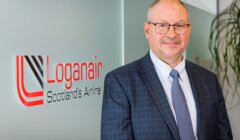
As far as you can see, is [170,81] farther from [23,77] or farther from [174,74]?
[23,77]

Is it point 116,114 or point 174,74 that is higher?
point 174,74

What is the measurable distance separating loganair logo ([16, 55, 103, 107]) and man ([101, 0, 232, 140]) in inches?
20.0

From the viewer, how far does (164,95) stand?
1637mm

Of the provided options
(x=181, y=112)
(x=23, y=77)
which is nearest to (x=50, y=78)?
(x=23, y=77)

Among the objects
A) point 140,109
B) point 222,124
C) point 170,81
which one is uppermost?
point 170,81

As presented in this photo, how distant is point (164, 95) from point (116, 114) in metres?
0.23

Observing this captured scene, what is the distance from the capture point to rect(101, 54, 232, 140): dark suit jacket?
1.56 meters

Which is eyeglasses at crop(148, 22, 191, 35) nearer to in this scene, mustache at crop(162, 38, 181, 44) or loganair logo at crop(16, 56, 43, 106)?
mustache at crop(162, 38, 181, 44)

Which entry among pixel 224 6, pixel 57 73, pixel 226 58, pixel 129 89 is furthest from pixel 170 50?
pixel 224 6

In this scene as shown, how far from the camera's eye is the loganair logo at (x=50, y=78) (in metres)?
1.92

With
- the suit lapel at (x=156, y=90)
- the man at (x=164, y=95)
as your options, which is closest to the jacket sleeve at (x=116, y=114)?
the man at (x=164, y=95)

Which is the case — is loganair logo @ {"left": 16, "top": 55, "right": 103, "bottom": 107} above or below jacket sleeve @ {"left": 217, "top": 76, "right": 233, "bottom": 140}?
above

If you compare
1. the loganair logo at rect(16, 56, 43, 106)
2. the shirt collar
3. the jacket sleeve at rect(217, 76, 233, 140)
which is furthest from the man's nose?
the loganair logo at rect(16, 56, 43, 106)

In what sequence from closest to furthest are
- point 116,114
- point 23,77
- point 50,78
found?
point 116,114, point 23,77, point 50,78
